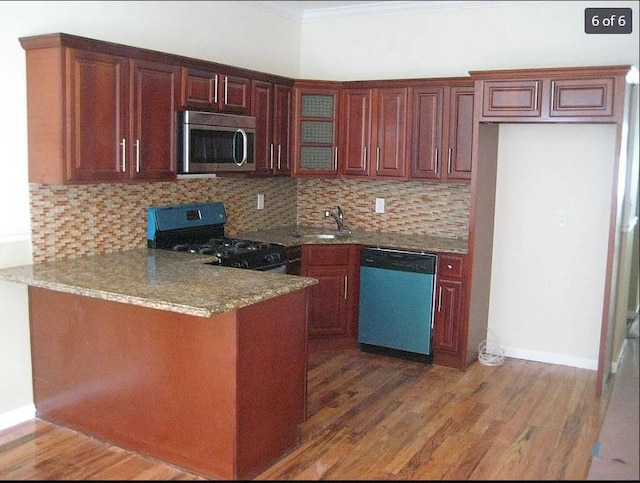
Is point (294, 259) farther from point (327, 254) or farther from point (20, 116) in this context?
point (20, 116)

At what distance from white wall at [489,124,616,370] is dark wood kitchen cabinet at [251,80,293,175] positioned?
1.54m

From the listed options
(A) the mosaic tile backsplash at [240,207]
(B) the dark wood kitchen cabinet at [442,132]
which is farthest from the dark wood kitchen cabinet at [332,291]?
(B) the dark wood kitchen cabinet at [442,132]

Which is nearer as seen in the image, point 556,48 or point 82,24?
point 82,24

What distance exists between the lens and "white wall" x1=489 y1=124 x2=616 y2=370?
4.45 m

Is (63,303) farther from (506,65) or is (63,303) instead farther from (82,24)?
(506,65)

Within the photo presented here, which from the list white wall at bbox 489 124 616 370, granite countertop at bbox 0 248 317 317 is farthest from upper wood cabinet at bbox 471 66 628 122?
granite countertop at bbox 0 248 317 317

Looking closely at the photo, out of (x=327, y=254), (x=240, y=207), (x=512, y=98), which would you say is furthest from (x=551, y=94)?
(x=240, y=207)

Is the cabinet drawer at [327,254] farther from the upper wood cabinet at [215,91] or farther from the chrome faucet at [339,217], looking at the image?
the upper wood cabinet at [215,91]

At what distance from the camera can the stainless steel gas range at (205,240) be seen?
406 cm

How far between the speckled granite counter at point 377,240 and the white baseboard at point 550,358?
2.85 ft

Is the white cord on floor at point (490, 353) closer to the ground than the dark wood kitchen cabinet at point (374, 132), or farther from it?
closer to the ground

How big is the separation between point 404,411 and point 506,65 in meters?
2.51

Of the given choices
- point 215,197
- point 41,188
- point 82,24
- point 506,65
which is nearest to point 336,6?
point 506,65

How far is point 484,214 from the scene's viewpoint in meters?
4.56
